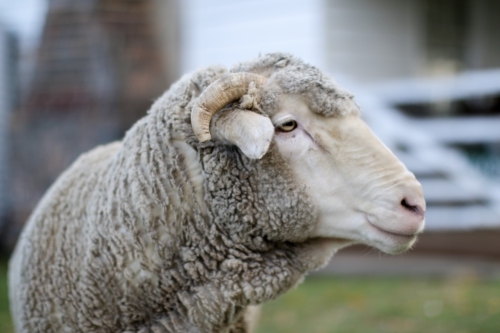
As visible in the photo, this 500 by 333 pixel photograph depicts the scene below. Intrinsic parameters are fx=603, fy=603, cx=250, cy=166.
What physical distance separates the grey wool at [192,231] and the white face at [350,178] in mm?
53

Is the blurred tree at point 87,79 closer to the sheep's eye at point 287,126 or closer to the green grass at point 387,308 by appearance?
the green grass at point 387,308

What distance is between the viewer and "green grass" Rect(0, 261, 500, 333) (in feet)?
17.7

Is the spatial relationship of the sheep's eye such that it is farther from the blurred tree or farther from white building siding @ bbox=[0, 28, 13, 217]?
white building siding @ bbox=[0, 28, 13, 217]

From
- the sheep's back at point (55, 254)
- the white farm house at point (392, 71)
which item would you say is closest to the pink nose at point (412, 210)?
the sheep's back at point (55, 254)

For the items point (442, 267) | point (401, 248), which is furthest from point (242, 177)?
point (442, 267)

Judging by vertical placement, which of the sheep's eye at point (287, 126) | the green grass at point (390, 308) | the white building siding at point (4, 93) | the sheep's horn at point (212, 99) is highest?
the sheep's horn at point (212, 99)

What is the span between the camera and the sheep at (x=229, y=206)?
224cm

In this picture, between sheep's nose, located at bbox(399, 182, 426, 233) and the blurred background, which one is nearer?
sheep's nose, located at bbox(399, 182, 426, 233)

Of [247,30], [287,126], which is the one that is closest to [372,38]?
[247,30]

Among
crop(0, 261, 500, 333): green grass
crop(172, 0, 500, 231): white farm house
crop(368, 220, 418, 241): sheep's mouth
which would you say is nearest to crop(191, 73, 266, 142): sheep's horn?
crop(368, 220, 418, 241): sheep's mouth

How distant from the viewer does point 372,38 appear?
8.42 m

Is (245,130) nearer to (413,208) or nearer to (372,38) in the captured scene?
(413,208)

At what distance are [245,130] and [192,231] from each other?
1.60 ft

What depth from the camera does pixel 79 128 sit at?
8172mm
